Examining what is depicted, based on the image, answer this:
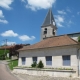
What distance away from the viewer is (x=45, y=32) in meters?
64.8

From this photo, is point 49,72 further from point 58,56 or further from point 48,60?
point 48,60

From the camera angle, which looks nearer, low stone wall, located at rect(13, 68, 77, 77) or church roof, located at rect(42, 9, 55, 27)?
low stone wall, located at rect(13, 68, 77, 77)

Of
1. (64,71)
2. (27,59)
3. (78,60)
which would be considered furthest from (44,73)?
(27,59)

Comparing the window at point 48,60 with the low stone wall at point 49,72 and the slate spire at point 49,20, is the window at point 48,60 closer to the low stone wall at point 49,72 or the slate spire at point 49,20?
the low stone wall at point 49,72

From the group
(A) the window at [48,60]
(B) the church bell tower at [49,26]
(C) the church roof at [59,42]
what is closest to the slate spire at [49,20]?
(B) the church bell tower at [49,26]

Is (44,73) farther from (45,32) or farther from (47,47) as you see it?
(45,32)

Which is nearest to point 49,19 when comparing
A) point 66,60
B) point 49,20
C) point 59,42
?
point 49,20

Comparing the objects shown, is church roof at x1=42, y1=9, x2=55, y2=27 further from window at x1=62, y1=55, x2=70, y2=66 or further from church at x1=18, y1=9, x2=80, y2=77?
window at x1=62, y1=55, x2=70, y2=66

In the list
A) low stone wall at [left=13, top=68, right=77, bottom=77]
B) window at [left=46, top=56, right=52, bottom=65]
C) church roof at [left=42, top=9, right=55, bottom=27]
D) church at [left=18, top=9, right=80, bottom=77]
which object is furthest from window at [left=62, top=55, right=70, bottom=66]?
church roof at [left=42, top=9, right=55, bottom=27]

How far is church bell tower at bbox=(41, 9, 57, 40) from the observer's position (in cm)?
6393

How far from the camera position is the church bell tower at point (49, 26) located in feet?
210

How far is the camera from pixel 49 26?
64.4 m

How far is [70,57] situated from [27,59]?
9516 millimetres

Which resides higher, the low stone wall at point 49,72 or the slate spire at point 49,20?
the slate spire at point 49,20
